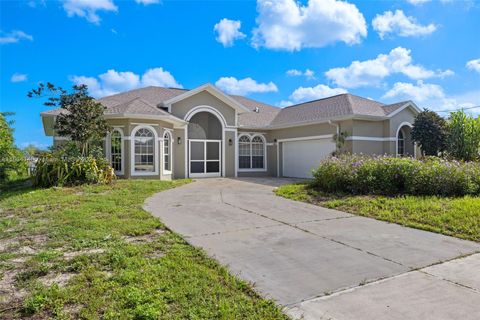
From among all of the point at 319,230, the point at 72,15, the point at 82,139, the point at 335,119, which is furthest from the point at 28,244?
the point at 335,119

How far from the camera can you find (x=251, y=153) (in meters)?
20.6

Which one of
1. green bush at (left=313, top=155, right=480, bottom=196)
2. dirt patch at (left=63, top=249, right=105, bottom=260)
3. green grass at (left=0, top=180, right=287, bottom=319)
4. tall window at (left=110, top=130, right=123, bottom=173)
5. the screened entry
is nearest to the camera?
green grass at (left=0, top=180, right=287, bottom=319)

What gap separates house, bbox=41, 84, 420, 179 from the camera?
595 inches

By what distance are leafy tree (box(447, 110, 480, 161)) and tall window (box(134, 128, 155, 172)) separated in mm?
15692

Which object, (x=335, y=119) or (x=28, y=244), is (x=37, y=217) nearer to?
(x=28, y=244)

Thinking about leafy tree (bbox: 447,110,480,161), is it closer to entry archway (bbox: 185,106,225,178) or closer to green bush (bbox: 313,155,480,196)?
green bush (bbox: 313,155,480,196)

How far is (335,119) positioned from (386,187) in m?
7.19

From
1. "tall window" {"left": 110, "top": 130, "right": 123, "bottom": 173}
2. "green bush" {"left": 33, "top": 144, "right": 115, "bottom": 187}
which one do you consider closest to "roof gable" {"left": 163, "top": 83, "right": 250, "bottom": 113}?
"tall window" {"left": 110, "top": 130, "right": 123, "bottom": 173}

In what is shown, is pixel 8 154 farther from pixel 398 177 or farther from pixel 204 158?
pixel 398 177

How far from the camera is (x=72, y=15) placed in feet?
42.2

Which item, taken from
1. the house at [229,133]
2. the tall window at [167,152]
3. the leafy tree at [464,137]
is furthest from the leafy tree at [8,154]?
the leafy tree at [464,137]

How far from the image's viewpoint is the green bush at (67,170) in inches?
477

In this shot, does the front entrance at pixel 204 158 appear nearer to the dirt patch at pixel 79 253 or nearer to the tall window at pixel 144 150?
the tall window at pixel 144 150

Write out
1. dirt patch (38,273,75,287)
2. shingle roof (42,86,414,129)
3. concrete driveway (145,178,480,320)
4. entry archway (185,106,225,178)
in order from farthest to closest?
entry archway (185,106,225,178), shingle roof (42,86,414,129), dirt patch (38,273,75,287), concrete driveway (145,178,480,320)
